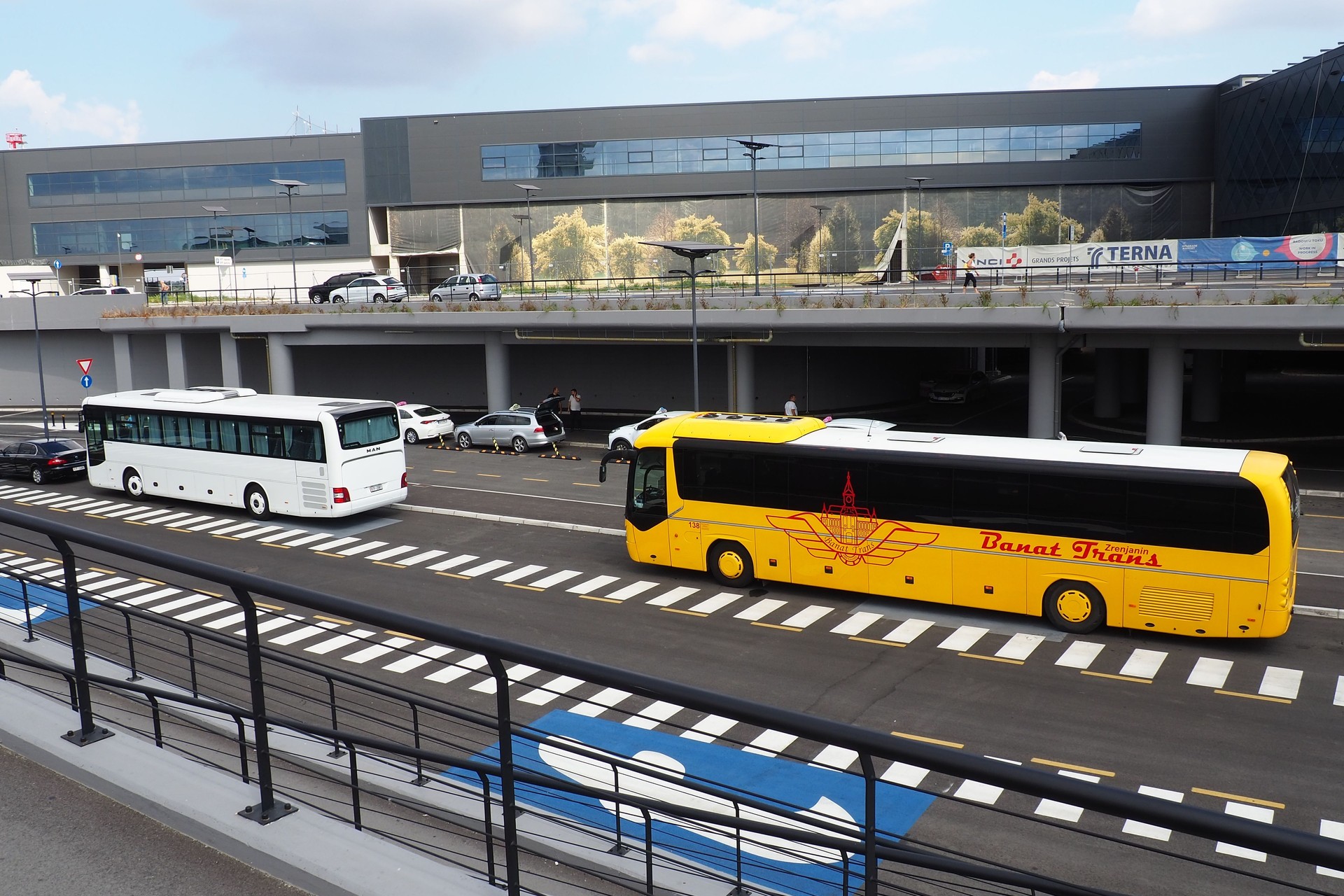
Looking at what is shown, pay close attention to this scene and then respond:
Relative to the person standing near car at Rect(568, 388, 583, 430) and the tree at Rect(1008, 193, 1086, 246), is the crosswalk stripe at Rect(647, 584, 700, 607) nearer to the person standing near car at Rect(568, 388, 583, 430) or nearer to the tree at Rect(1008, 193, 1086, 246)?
the person standing near car at Rect(568, 388, 583, 430)

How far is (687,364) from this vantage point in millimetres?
52406

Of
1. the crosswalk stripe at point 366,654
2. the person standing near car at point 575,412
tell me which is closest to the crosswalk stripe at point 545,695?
the crosswalk stripe at point 366,654

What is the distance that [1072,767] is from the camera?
43.1 ft

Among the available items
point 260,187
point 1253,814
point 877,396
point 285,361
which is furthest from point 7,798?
point 260,187

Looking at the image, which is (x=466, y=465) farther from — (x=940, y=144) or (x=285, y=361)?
(x=940, y=144)

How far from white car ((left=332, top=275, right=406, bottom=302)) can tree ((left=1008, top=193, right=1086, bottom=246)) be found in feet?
130

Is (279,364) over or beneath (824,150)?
beneath

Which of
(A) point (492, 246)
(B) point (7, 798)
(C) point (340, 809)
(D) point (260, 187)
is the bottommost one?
(C) point (340, 809)

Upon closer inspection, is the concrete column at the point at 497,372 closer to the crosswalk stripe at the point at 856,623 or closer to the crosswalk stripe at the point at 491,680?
the crosswalk stripe at the point at 856,623

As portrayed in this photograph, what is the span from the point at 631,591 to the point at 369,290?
116 feet

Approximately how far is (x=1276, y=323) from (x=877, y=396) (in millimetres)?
25384

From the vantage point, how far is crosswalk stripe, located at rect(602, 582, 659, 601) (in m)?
21.4

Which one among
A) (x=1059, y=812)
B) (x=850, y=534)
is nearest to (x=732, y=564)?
(x=850, y=534)

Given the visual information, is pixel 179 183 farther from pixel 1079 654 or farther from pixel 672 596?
pixel 1079 654
